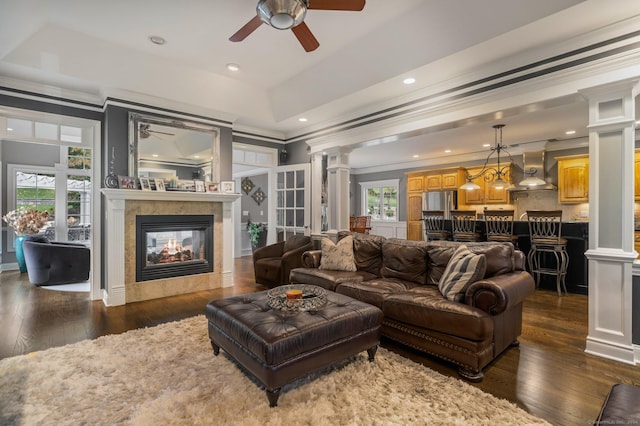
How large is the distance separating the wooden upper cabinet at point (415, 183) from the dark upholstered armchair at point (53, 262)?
779cm

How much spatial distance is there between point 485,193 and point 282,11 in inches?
273

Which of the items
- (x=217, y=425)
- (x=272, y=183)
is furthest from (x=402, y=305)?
(x=272, y=183)

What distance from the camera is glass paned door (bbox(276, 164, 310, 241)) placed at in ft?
18.6

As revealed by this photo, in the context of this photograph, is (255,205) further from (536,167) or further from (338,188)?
(536,167)

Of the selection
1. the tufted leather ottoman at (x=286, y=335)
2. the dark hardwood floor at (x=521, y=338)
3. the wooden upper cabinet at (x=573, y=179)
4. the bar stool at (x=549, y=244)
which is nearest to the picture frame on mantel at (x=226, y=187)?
the dark hardwood floor at (x=521, y=338)

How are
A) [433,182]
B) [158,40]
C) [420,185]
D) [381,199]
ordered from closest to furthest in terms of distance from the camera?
[158,40] < [433,182] < [420,185] < [381,199]

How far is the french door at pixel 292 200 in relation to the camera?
222 inches

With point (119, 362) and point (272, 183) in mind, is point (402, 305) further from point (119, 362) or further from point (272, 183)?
point (272, 183)

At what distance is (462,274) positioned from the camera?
103 inches

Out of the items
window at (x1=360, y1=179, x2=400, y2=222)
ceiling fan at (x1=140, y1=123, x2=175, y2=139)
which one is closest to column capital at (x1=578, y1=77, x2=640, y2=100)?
ceiling fan at (x1=140, y1=123, x2=175, y2=139)

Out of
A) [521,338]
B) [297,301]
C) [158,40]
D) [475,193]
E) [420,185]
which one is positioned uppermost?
[158,40]

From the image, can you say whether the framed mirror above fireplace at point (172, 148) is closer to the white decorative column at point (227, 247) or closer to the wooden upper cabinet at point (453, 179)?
the white decorative column at point (227, 247)

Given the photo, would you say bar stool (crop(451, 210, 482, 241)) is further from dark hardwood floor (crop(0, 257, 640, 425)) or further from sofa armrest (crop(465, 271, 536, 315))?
sofa armrest (crop(465, 271, 536, 315))

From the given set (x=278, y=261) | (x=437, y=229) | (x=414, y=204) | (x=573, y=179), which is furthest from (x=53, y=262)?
(x=573, y=179)
